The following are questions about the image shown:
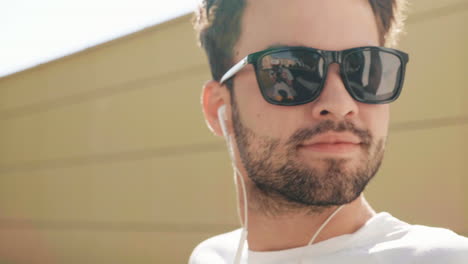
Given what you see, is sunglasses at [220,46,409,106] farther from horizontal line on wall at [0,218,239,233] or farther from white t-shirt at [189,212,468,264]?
horizontal line on wall at [0,218,239,233]

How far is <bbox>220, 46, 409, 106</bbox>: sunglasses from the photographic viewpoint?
1.16m

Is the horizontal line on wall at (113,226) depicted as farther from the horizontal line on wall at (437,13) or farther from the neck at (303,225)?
the neck at (303,225)

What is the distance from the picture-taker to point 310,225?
4.10 ft

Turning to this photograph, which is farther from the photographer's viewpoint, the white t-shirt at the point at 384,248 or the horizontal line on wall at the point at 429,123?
the horizontal line on wall at the point at 429,123

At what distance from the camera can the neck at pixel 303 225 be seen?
122 centimetres

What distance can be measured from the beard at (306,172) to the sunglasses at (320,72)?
98mm

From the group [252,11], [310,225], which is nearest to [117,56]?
[252,11]

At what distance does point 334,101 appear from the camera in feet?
3.71

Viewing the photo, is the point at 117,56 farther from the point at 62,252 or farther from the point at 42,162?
the point at 62,252

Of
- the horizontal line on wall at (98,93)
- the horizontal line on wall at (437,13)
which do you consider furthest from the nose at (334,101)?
the horizontal line on wall at (98,93)

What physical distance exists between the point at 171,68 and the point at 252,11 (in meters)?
2.58

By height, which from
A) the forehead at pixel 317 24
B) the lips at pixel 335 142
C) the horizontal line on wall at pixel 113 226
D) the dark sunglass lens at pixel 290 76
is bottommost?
the horizontal line on wall at pixel 113 226

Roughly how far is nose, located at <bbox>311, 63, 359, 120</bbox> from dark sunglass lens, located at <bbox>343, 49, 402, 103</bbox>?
0.9 inches

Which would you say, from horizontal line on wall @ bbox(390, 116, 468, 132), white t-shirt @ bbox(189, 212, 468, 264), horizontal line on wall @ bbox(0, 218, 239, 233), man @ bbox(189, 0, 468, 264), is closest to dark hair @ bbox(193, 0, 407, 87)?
man @ bbox(189, 0, 468, 264)
